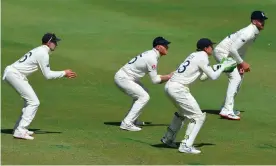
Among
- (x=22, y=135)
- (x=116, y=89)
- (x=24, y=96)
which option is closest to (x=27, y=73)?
(x=24, y=96)

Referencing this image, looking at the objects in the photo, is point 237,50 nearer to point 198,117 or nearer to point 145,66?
point 145,66

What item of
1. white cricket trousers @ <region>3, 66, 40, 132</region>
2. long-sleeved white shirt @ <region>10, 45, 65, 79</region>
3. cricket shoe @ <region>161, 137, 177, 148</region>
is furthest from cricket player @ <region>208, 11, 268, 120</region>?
white cricket trousers @ <region>3, 66, 40, 132</region>

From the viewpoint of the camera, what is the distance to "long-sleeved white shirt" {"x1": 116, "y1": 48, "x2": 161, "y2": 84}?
582 inches

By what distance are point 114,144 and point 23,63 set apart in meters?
2.41

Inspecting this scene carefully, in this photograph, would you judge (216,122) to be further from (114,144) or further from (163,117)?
(114,144)

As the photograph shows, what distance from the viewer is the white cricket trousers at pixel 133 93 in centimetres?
1512

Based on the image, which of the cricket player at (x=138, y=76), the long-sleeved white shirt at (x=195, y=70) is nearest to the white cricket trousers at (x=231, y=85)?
the cricket player at (x=138, y=76)

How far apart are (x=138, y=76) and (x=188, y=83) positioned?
2.57m

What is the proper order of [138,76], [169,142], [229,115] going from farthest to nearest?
[229,115] → [138,76] → [169,142]

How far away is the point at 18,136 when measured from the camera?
1362 centimetres

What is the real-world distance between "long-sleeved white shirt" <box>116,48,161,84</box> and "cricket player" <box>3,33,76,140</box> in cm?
181

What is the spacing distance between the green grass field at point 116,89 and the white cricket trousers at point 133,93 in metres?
0.40

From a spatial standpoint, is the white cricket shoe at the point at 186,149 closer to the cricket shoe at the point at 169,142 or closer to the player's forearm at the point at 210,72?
the cricket shoe at the point at 169,142

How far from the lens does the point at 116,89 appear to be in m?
19.7
